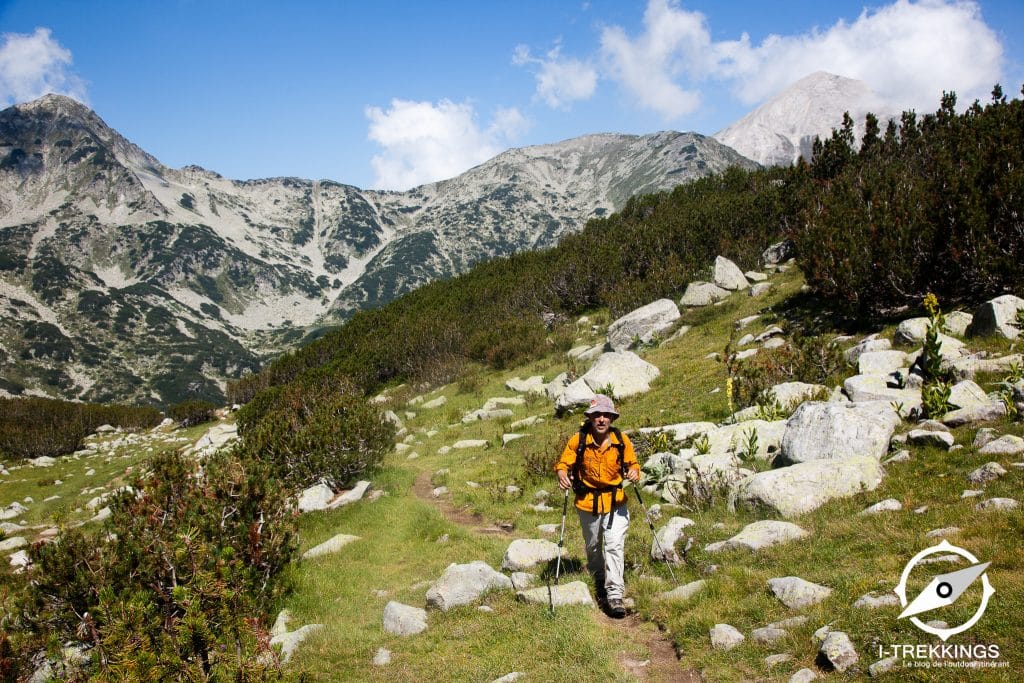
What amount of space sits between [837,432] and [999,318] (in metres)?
6.11

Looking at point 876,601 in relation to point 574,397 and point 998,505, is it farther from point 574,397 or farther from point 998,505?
point 574,397

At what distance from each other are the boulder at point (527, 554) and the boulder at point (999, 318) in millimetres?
10451

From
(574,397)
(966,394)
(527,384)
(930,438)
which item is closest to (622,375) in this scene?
(574,397)

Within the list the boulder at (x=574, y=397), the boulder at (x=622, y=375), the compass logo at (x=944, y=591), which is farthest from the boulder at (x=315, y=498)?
the compass logo at (x=944, y=591)

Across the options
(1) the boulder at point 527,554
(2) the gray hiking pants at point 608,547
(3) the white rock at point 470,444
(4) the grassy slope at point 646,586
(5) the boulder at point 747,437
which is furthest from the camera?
(3) the white rock at point 470,444

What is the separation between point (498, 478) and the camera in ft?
43.9

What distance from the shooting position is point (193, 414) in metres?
39.9

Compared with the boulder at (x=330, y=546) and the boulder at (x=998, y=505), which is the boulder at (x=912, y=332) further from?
the boulder at (x=330, y=546)

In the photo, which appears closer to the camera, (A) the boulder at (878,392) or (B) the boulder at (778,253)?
(A) the boulder at (878,392)

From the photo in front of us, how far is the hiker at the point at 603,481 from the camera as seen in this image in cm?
668

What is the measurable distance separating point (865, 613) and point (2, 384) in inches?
7773

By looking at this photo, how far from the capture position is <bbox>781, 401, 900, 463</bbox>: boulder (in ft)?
27.8

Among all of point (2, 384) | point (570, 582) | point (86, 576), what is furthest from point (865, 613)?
point (2, 384)

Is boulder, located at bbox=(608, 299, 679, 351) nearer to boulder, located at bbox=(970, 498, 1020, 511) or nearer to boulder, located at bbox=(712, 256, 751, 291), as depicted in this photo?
boulder, located at bbox=(712, 256, 751, 291)
